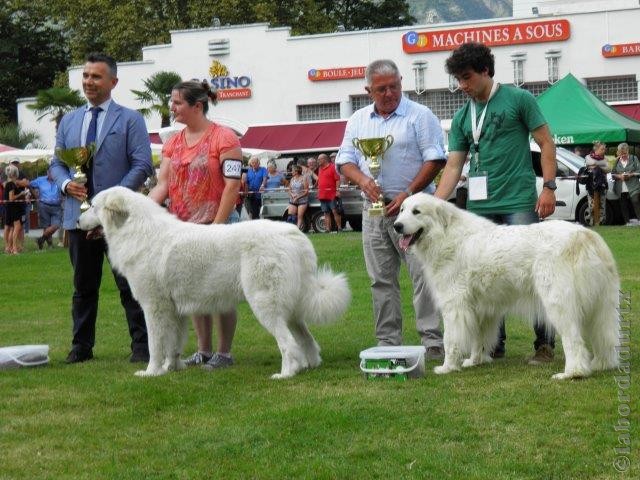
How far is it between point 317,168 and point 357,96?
62.8 ft

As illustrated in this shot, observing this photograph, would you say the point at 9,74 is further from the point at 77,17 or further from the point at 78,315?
the point at 78,315

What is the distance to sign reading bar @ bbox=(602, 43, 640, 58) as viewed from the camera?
4569 centimetres

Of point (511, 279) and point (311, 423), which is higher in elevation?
point (511, 279)

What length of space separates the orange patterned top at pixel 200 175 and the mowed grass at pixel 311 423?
1.27 metres

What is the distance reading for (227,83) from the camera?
52594 millimetres

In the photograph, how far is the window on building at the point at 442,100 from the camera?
4884 centimetres

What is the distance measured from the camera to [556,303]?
765 centimetres

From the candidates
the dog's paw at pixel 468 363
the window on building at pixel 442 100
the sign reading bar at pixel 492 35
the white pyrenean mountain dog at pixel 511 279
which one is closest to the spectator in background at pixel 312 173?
the sign reading bar at pixel 492 35

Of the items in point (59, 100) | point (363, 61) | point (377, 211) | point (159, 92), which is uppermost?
point (363, 61)

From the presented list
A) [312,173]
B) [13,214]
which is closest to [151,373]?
[13,214]

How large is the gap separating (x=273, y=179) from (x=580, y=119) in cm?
829

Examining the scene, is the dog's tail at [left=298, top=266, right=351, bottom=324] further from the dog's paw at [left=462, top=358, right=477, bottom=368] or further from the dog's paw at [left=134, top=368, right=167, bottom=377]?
the dog's paw at [left=134, top=368, right=167, bottom=377]

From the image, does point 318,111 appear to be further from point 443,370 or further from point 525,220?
point 443,370

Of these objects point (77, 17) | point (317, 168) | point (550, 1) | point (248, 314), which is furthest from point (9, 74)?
point (248, 314)
